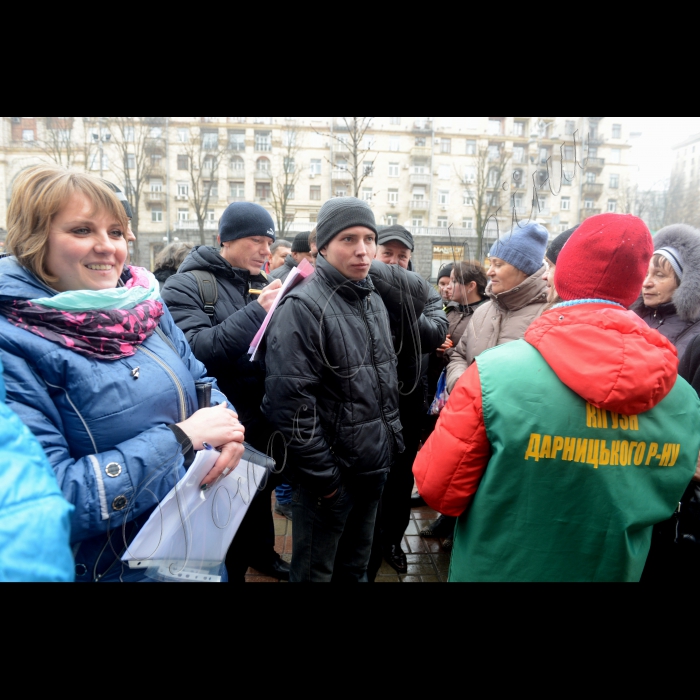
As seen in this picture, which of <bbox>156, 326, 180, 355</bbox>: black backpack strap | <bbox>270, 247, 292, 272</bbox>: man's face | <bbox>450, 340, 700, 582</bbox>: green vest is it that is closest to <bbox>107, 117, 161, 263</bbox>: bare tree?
<bbox>156, 326, 180, 355</bbox>: black backpack strap

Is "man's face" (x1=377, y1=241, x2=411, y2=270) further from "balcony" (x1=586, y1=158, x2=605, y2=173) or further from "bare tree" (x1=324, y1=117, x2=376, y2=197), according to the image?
"balcony" (x1=586, y1=158, x2=605, y2=173)

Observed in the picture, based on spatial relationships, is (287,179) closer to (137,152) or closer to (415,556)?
(137,152)

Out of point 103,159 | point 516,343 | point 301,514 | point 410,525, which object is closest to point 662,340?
point 516,343

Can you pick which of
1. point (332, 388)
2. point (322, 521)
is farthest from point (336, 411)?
point (322, 521)

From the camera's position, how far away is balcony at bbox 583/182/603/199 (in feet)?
4.99

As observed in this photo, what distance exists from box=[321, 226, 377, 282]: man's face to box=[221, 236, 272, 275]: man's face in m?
0.68

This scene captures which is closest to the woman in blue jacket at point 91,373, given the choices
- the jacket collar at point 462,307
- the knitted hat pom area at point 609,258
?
the knitted hat pom area at point 609,258

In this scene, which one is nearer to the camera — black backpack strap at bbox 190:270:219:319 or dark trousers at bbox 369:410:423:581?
black backpack strap at bbox 190:270:219:319

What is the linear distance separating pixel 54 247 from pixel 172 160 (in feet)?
1.75

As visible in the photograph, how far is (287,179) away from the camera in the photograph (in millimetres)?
1798

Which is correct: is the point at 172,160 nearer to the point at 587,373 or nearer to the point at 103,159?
the point at 103,159

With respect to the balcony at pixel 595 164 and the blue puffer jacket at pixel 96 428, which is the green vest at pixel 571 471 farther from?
the blue puffer jacket at pixel 96 428

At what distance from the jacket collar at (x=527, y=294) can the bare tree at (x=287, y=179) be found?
1169 mm

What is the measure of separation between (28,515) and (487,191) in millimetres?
1587
